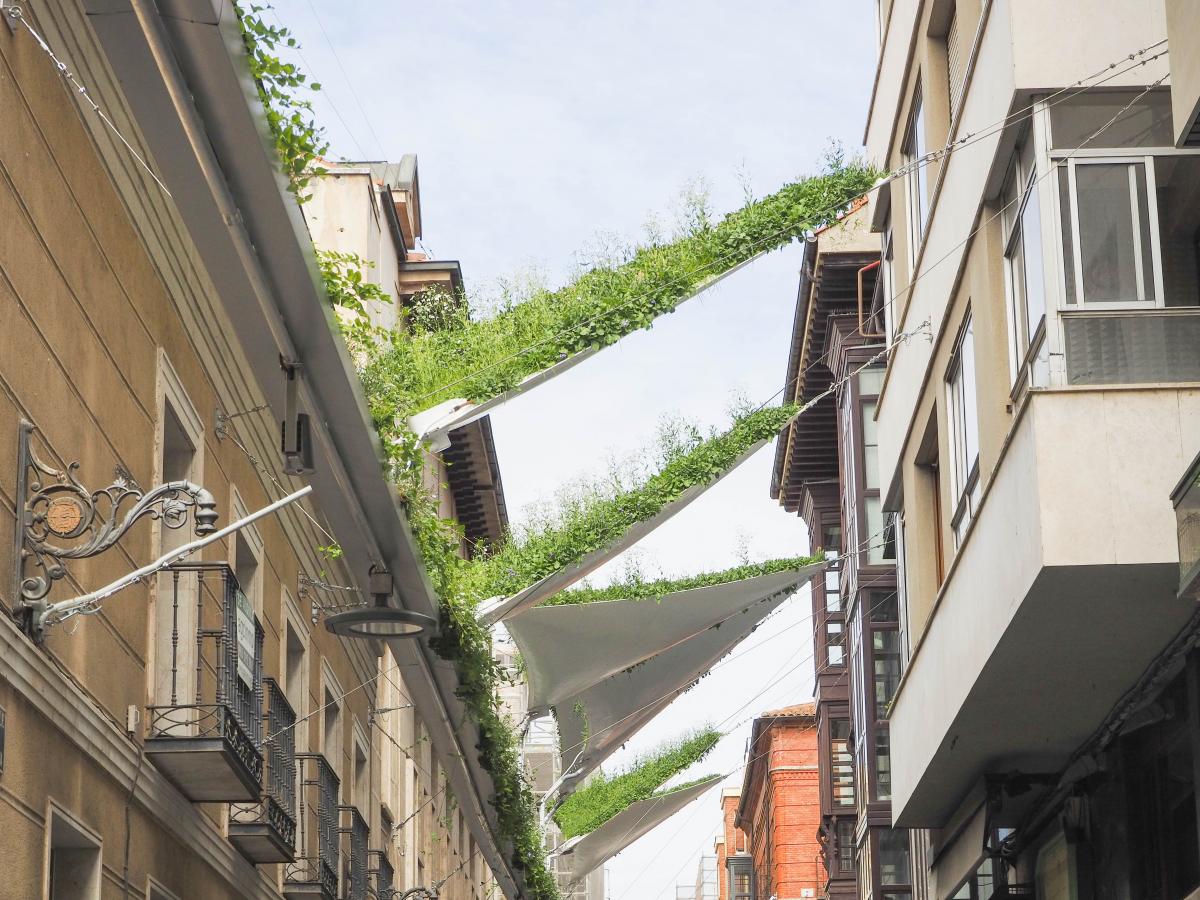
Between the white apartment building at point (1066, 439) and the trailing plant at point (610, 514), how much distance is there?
7.32ft

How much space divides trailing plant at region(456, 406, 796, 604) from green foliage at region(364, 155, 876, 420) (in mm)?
2675

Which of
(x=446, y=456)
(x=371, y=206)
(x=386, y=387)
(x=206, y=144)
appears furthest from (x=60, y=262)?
(x=446, y=456)

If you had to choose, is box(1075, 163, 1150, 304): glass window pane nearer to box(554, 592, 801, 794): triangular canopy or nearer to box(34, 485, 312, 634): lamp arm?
box(34, 485, 312, 634): lamp arm

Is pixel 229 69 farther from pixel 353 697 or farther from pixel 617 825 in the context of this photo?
pixel 617 825

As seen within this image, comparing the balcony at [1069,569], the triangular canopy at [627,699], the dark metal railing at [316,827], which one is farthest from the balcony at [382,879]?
the triangular canopy at [627,699]

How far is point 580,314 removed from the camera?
54.6 feet

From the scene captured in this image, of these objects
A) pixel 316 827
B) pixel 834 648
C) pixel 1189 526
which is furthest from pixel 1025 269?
pixel 834 648

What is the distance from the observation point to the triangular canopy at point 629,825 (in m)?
35.3

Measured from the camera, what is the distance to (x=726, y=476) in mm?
20062

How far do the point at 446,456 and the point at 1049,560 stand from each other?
2265cm

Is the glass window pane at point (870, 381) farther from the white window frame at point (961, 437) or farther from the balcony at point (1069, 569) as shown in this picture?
the balcony at point (1069, 569)

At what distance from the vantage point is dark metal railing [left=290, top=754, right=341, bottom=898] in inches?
616

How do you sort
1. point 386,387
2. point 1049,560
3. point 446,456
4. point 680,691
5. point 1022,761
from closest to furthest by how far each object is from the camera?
point 1049,560 < point 386,387 < point 1022,761 < point 680,691 < point 446,456

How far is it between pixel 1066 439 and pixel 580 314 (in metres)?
5.16
